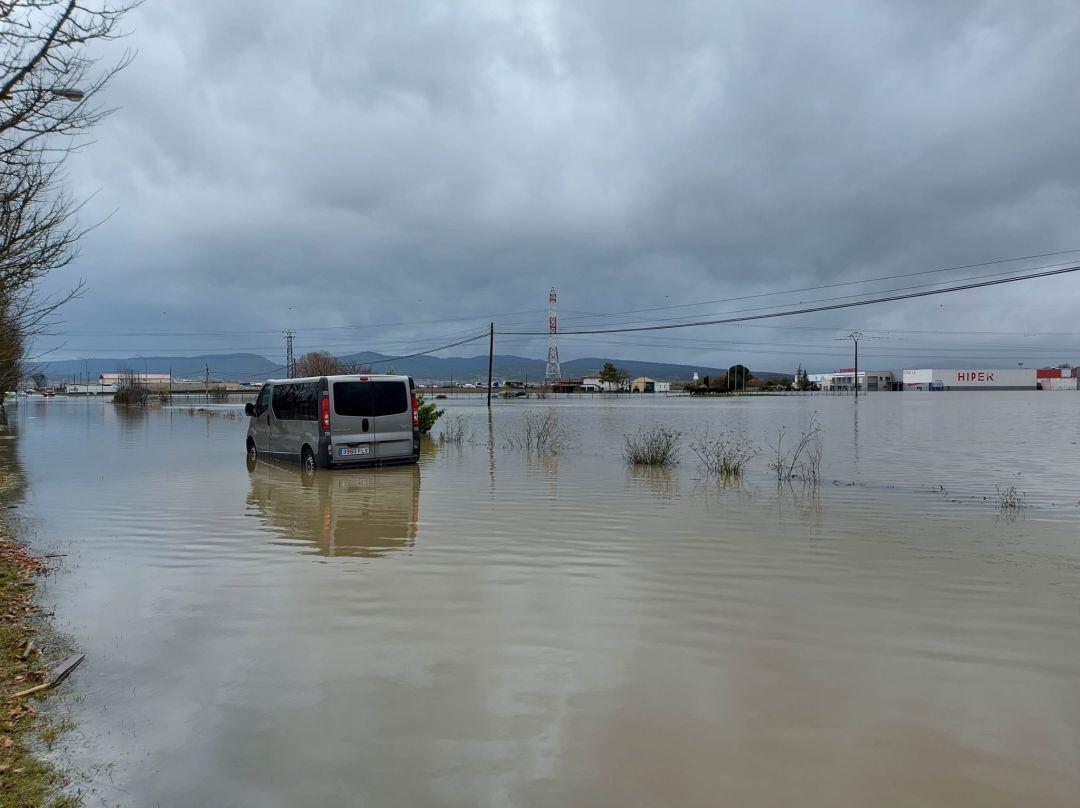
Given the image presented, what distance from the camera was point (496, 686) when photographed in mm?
5094

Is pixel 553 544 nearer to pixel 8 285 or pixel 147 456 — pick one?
pixel 8 285

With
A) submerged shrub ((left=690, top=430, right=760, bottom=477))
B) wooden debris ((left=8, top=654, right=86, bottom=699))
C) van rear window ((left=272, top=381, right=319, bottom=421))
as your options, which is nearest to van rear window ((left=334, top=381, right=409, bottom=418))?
van rear window ((left=272, top=381, right=319, bottom=421))

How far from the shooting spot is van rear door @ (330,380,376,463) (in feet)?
55.3

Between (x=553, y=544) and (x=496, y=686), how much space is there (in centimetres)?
467

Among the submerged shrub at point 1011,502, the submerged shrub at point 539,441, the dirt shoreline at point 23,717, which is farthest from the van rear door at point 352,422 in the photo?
the submerged shrub at point 1011,502

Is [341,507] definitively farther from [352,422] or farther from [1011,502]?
[1011,502]

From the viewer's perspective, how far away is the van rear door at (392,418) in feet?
57.0

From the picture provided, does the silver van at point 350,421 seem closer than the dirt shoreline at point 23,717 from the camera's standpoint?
No

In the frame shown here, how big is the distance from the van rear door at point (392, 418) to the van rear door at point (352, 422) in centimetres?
15

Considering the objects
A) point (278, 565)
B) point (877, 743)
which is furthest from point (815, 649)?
point (278, 565)

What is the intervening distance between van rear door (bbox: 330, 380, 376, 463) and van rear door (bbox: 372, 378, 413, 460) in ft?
0.50

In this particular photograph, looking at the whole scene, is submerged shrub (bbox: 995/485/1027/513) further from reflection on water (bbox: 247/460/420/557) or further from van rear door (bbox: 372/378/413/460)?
van rear door (bbox: 372/378/413/460)

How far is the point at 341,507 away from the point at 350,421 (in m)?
4.55

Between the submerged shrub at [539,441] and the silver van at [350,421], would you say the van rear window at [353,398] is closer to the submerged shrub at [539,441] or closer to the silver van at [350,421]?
the silver van at [350,421]
